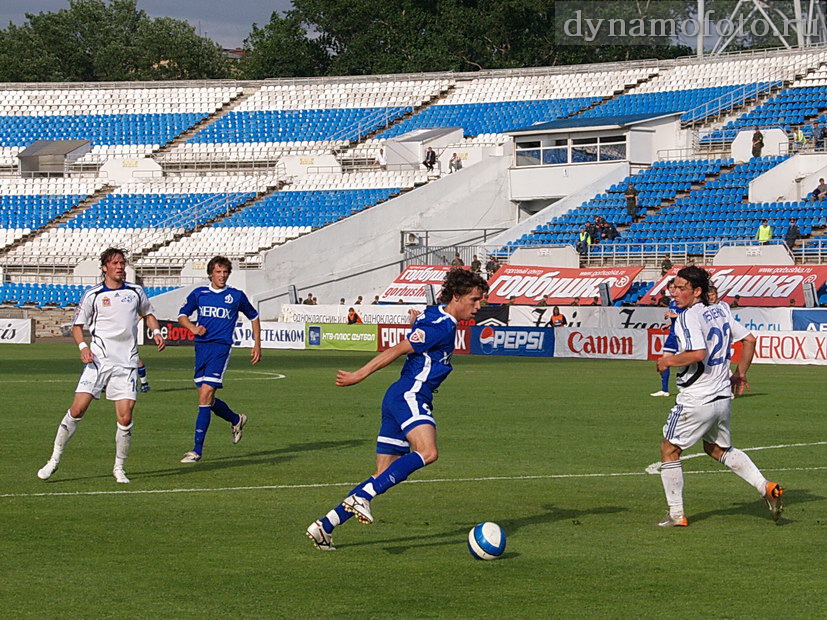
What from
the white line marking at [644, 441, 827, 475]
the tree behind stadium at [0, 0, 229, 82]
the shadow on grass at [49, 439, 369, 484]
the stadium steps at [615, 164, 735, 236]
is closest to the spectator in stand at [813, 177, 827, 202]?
the stadium steps at [615, 164, 735, 236]

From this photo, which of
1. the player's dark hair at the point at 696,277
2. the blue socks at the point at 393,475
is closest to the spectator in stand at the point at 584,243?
the player's dark hair at the point at 696,277

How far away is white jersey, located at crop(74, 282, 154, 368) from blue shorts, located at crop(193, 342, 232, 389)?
2066 millimetres

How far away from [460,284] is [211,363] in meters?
6.36

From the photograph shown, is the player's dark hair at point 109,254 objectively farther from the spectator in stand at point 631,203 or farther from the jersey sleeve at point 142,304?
the spectator in stand at point 631,203

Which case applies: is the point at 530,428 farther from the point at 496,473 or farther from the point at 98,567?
the point at 98,567

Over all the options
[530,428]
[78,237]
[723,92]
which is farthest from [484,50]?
[530,428]

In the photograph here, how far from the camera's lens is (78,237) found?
58.6 meters

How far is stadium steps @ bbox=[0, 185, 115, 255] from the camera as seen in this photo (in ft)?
195

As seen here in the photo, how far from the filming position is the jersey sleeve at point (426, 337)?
9.65 meters

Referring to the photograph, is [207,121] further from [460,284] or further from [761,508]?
[460,284]

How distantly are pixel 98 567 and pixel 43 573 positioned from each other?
39cm

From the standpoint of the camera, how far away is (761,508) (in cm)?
1179

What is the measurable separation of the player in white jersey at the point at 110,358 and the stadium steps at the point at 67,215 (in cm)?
4843

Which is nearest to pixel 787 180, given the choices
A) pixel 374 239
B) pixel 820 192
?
pixel 820 192
